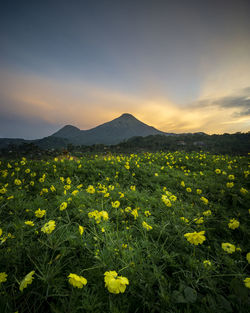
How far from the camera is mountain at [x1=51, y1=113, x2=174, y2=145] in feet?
332

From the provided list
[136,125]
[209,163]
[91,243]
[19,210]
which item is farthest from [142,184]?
[136,125]

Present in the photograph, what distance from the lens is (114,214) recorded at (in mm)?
2320

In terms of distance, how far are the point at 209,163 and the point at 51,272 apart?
6.68m

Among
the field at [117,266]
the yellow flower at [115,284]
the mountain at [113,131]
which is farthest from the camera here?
the mountain at [113,131]

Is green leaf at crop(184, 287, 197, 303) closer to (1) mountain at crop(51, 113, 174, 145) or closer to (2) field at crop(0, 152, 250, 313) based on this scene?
(2) field at crop(0, 152, 250, 313)

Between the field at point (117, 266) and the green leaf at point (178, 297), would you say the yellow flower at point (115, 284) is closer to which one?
the field at point (117, 266)

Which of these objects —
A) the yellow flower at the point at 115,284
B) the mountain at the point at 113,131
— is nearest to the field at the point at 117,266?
the yellow flower at the point at 115,284

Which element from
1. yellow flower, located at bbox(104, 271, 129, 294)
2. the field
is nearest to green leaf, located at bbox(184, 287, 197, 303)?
the field

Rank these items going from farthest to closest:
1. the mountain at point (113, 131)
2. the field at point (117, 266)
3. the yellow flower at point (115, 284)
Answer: the mountain at point (113, 131) < the field at point (117, 266) < the yellow flower at point (115, 284)

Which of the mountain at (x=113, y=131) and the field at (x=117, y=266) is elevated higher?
the mountain at (x=113, y=131)

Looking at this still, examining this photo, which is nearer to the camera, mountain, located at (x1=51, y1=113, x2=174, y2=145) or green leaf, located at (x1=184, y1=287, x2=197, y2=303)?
green leaf, located at (x1=184, y1=287, x2=197, y2=303)

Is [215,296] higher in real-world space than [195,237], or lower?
lower

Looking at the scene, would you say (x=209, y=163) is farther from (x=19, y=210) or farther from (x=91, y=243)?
(x=19, y=210)

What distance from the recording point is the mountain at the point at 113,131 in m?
101
